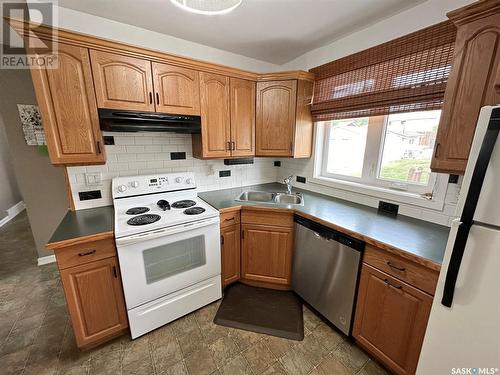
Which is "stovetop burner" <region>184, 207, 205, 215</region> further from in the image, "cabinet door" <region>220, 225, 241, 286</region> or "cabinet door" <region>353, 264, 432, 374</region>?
"cabinet door" <region>353, 264, 432, 374</region>

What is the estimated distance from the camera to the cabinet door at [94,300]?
1376mm

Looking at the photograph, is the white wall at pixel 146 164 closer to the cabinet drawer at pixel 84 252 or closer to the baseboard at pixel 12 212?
the cabinet drawer at pixel 84 252

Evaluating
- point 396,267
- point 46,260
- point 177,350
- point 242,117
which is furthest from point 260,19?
point 46,260

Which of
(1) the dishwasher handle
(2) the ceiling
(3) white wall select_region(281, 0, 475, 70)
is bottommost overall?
(1) the dishwasher handle

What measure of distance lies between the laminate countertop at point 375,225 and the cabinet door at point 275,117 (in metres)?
0.62

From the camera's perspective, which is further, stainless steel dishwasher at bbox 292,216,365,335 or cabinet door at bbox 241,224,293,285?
cabinet door at bbox 241,224,293,285

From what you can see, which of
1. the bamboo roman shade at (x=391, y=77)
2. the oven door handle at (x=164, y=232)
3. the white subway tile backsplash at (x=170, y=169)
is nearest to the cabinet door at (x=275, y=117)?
the bamboo roman shade at (x=391, y=77)

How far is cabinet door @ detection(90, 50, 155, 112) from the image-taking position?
5.01 ft

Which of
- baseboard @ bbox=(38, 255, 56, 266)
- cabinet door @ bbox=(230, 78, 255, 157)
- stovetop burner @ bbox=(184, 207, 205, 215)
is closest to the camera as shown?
stovetop burner @ bbox=(184, 207, 205, 215)

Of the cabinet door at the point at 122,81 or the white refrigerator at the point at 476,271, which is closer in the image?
the white refrigerator at the point at 476,271

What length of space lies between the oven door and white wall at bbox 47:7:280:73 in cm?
166

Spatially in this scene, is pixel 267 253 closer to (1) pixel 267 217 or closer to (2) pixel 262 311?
(1) pixel 267 217

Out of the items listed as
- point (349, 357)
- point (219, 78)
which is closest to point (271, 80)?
point (219, 78)

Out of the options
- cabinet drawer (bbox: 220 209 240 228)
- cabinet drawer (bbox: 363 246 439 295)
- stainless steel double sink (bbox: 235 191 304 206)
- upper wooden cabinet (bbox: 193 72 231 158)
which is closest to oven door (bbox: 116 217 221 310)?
cabinet drawer (bbox: 220 209 240 228)
